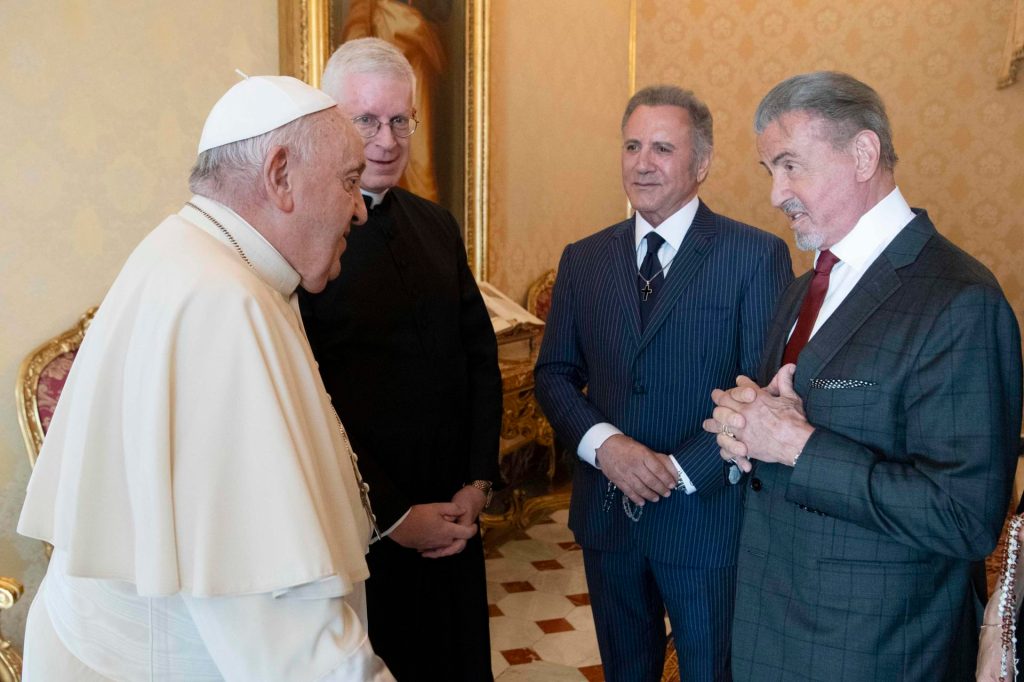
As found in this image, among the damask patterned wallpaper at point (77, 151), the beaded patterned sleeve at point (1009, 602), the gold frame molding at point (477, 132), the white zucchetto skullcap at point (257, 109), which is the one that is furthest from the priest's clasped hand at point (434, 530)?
the gold frame molding at point (477, 132)

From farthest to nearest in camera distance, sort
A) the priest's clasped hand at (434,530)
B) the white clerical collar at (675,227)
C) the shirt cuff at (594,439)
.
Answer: the white clerical collar at (675,227), the shirt cuff at (594,439), the priest's clasped hand at (434,530)

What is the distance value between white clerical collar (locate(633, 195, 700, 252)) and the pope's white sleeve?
1692mm

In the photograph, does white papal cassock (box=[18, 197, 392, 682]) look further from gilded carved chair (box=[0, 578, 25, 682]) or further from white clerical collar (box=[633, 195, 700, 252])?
white clerical collar (box=[633, 195, 700, 252])

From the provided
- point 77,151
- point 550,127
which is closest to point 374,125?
point 77,151

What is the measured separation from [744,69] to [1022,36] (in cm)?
196

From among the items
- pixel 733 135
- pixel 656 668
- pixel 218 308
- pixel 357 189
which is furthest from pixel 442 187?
pixel 218 308

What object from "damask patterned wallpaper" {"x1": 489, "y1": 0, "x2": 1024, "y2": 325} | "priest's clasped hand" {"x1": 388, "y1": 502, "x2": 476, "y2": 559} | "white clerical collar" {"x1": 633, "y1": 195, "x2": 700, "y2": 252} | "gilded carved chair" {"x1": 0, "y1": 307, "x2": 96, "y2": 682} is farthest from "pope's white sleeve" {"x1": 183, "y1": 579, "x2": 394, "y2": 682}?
"damask patterned wallpaper" {"x1": 489, "y1": 0, "x2": 1024, "y2": 325}

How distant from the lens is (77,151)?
345 cm

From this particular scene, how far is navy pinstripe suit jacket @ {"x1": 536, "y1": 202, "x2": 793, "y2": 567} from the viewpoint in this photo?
2.59 metres

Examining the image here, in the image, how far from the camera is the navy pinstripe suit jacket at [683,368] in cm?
259

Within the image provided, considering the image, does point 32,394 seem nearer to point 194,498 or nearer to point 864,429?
point 194,498

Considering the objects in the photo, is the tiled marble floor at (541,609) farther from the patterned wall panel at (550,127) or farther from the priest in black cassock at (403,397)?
the patterned wall panel at (550,127)

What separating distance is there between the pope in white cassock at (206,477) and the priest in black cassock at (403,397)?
2.40 feet

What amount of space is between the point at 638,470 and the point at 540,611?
8.35 ft
